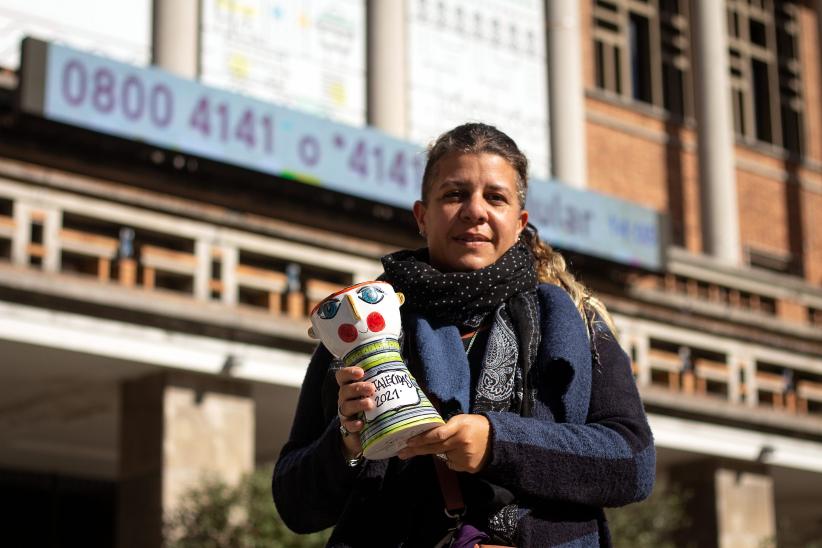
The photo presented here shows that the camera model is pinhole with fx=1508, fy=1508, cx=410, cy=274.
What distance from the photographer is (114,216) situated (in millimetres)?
15781

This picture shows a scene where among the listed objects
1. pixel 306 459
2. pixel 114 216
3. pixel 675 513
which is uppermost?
pixel 114 216

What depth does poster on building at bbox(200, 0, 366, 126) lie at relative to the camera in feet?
70.6

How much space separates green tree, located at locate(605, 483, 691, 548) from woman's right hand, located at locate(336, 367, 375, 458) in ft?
43.5

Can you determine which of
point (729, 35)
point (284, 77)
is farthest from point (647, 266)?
point (729, 35)

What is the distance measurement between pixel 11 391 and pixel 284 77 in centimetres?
789

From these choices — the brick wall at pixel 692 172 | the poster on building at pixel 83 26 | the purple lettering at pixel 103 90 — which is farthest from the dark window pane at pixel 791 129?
the purple lettering at pixel 103 90

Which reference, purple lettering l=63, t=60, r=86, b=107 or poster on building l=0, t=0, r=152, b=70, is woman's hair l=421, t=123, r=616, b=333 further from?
poster on building l=0, t=0, r=152, b=70

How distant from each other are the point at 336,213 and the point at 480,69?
5790 millimetres

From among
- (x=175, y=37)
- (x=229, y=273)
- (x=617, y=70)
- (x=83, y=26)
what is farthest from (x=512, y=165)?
(x=617, y=70)

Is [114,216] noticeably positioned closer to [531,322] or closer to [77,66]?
[77,66]

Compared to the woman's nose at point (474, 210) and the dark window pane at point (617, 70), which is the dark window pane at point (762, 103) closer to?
the dark window pane at point (617, 70)

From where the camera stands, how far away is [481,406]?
3.10 meters

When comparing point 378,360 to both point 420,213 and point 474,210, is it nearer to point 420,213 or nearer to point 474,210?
point 474,210

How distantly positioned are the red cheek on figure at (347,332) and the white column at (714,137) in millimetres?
25790
